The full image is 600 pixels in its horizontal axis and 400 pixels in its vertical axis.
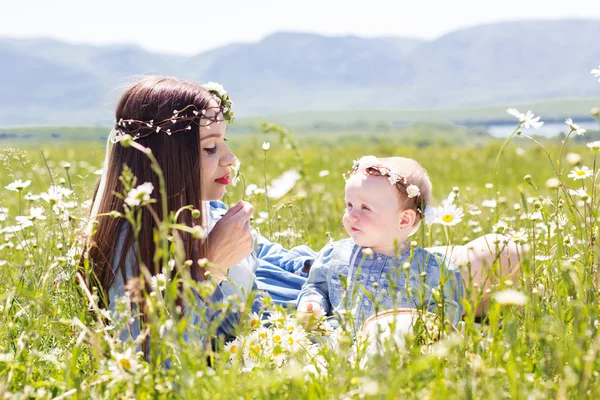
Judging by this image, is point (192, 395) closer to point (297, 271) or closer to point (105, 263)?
point (105, 263)

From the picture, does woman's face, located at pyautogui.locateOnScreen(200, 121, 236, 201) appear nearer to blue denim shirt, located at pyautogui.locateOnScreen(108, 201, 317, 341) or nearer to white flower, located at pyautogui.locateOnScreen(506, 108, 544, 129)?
blue denim shirt, located at pyautogui.locateOnScreen(108, 201, 317, 341)

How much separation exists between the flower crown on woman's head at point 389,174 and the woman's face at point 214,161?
57 cm

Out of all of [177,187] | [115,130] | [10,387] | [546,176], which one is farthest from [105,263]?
[546,176]

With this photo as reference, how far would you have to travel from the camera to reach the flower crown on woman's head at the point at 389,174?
2846 millimetres

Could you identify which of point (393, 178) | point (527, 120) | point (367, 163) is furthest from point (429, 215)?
point (527, 120)

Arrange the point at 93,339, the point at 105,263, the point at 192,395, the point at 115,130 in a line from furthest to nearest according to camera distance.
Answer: the point at 115,130 < the point at 105,263 < the point at 93,339 < the point at 192,395

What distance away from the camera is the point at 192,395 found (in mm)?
1630

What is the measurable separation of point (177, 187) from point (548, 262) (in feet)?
4.73

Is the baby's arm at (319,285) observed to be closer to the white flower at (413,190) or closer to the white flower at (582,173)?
the white flower at (413,190)

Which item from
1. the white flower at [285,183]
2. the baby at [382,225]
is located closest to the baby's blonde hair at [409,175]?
the baby at [382,225]

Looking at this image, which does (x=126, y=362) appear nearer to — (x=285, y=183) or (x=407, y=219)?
(x=285, y=183)

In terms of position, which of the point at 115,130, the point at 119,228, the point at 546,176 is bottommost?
the point at 546,176

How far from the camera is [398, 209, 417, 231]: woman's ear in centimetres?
296

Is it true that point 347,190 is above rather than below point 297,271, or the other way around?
above
